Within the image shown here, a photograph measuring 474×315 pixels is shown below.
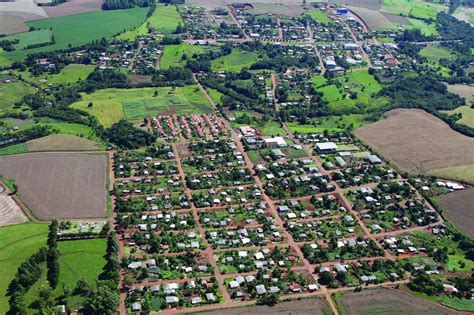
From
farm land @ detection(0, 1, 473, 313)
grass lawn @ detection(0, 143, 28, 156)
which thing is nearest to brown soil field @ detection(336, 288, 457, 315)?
farm land @ detection(0, 1, 473, 313)

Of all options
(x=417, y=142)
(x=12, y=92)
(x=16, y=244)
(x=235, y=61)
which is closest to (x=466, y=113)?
(x=417, y=142)

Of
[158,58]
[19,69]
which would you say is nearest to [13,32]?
[19,69]

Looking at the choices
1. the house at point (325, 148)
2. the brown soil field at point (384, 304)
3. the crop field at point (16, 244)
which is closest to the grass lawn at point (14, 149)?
the crop field at point (16, 244)

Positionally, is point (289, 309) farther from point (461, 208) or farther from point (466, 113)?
point (466, 113)

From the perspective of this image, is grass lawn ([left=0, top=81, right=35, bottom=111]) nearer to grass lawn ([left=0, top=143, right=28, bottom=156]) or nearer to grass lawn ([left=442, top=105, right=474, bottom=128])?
grass lawn ([left=0, top=143, right=28, bottom=156])

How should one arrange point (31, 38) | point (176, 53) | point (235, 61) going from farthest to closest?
point (31, 38) → point (176, 53) → point (235, 61)

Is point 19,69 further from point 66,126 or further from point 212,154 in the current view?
point 212,154

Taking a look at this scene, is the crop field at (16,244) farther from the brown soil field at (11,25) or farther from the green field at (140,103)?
the brown soil field at (11,25)
